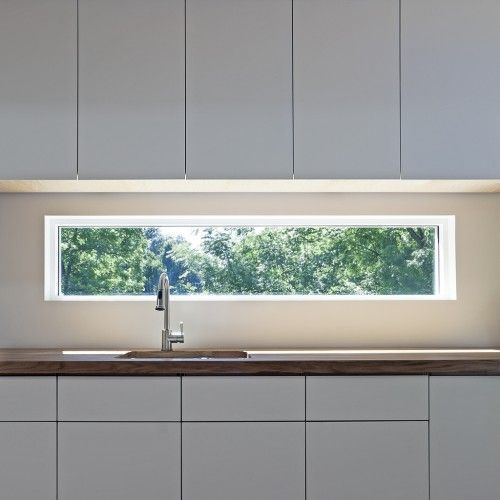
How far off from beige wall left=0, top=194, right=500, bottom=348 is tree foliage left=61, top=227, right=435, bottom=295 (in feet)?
0.37

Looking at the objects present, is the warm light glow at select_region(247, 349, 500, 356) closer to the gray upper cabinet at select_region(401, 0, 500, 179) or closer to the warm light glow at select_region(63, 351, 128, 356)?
the warm light glow at select_region(63, 351, 128, 356)

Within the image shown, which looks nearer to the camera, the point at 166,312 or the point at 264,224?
the point at 166,312

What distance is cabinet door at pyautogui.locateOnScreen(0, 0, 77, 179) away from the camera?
270cm
